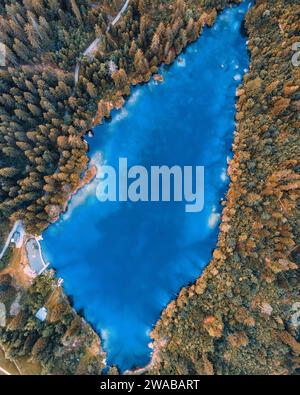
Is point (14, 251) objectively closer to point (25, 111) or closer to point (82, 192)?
point (82, 192)

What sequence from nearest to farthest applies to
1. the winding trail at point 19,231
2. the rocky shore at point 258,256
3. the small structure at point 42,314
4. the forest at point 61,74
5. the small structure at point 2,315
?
the rocky shore at point 258,256 < the forest at point 61,74 < the small structure at point 2,315 < the small structure at point 42,314 < the winding trail at point 19,231

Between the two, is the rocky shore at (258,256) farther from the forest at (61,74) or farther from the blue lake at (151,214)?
the forest at (61,74)

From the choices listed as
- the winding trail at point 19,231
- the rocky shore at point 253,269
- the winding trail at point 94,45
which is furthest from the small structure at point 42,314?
the winding trail at point 94,45

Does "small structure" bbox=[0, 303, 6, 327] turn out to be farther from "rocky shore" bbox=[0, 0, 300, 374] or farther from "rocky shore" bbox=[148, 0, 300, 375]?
"rocky shore" bbox=[148, 0, 300, 375]

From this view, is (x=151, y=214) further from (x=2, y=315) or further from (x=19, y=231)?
(x=2, y=315)

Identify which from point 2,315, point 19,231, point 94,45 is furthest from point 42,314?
point 94,45
